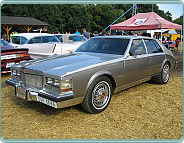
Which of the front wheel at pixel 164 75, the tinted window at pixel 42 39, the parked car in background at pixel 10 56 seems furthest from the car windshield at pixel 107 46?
the tinted window at pixel 42 39

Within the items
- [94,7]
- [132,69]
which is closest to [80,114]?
[132,69]

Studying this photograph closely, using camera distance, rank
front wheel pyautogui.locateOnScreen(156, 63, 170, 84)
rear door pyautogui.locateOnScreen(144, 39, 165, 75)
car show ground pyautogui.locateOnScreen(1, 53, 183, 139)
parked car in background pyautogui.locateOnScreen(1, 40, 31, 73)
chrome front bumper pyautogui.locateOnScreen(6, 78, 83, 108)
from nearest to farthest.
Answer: car show ground pyautogui.locateOnScreen(1, 53, 183, 139) < chrome front bumper pyautogui.locateOnScreen(6, 78, 83, 108) < rear door pyautogui.locateOnScreen(144, 39, 165, 75) < front wheel pyautogui.locateOnScreen(156, 63, 170, 84) < parked car in background pyautogui.locateOnScreen(1, 40, 31, 73)

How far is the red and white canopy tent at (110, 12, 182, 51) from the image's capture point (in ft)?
37.3

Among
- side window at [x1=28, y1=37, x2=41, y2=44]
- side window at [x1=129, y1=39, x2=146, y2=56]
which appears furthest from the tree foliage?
side window at [x1=129, y1=39, x2=146, y2=56]

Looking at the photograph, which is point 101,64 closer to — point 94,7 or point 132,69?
point 132,69

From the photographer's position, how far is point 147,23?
39.3 feet

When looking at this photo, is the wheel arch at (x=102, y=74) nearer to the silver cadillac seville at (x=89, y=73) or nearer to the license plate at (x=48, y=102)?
the silver cadillac seville at (x=89, y=73)

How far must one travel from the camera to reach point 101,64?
3.71 m

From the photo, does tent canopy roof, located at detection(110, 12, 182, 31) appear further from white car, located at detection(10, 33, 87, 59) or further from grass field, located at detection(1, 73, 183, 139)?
grass field, located at detection(1, 73, 183, 139)

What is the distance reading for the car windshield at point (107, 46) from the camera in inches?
178

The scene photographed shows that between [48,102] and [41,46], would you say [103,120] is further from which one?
[41,46]

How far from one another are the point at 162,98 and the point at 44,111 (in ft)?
9.29

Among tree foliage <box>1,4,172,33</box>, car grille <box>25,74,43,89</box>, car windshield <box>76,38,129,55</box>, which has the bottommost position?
car grille <box>25,74,43,89</box>

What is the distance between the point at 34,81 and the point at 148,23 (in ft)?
33.3
